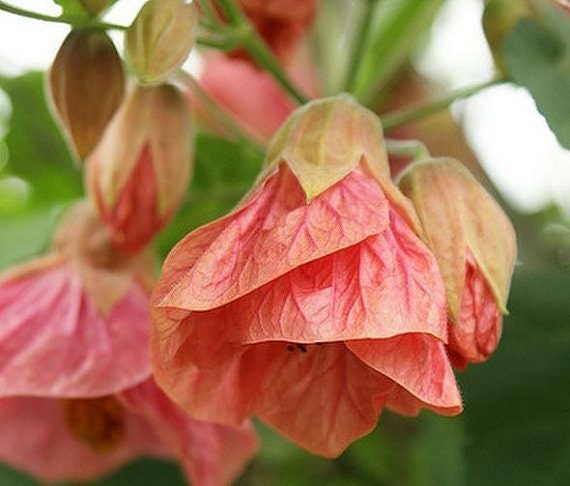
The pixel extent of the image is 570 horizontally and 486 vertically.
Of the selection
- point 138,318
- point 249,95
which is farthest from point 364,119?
point 249,95

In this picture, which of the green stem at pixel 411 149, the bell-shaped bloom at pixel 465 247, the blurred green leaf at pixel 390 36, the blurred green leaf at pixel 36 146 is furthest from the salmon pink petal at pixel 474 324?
the blurred green leaf at pixel 36 146

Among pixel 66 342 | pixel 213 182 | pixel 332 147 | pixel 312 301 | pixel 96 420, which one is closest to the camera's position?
pixel 312 301

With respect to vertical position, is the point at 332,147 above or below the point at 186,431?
above

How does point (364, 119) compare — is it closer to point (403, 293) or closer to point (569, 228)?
point (403, 293)

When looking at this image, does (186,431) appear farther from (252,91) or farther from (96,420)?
(252,91)

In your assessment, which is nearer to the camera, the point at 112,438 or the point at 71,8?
the point at 71,8

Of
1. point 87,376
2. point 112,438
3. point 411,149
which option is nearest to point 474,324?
point 411,149

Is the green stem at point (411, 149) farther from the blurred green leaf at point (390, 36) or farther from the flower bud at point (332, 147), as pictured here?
the blurred green leaf at point (390, 36)
